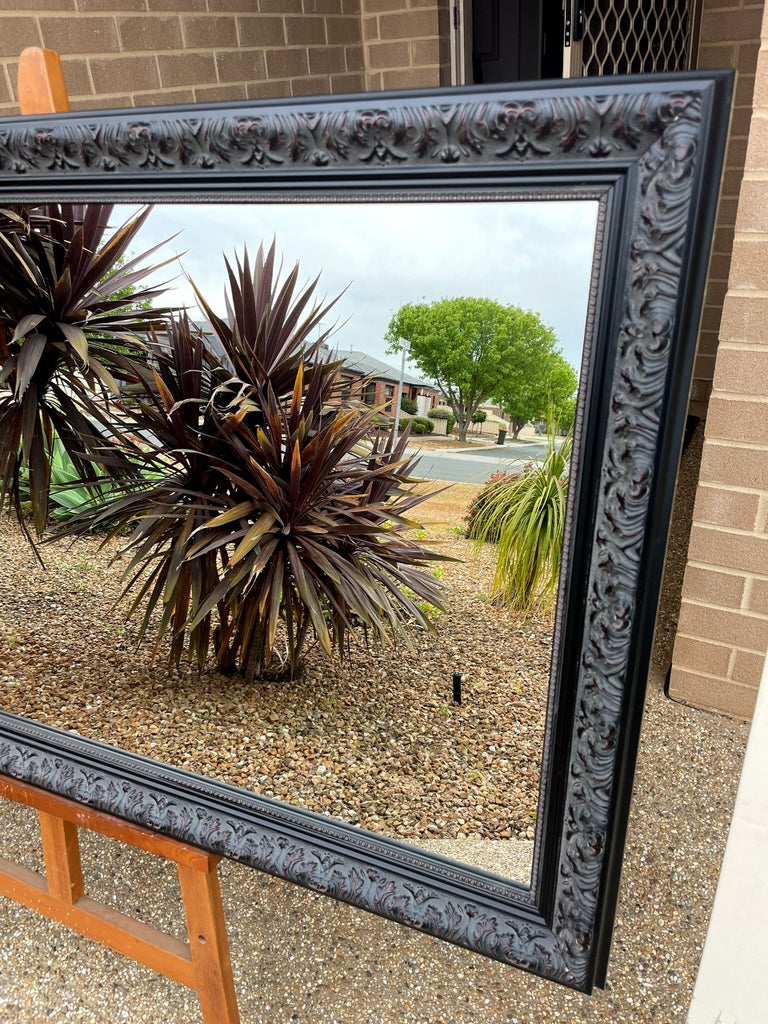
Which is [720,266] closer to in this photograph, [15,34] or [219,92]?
[219,92]

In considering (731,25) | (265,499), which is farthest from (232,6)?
(731,25)

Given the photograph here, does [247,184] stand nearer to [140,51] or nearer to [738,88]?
[140,51]

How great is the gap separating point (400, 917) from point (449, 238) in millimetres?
772

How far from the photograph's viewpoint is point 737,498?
5.37 feet

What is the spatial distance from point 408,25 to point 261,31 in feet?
2.08

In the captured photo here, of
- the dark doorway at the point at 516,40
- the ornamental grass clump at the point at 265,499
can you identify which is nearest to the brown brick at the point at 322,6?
the dark doorway at the point at 516,40

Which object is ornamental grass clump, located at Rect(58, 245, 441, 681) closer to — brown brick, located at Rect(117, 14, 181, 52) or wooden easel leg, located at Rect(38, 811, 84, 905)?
wooden easel leg, located at Rect(38, 811, 84, 905)

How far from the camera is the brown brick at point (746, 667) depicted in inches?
68.1

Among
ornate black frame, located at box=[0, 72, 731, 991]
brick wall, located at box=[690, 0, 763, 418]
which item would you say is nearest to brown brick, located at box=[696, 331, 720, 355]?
brick wall, located at box=[690, 0, 763, 418]

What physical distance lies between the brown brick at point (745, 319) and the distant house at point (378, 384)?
1.10 m

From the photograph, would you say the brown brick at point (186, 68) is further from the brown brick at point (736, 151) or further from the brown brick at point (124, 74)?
the brown brick at point (736, 151)

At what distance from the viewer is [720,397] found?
160 cm

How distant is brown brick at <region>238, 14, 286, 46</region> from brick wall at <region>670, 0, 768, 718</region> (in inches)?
67.5

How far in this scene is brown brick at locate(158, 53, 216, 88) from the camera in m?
Answer: 2.13
